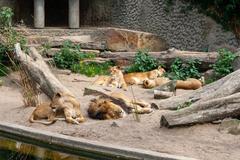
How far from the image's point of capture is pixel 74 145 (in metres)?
8.65

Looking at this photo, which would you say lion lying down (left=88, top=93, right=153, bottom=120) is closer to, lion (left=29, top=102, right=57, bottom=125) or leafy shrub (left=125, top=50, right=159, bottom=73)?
lion (left=29, top=102, right=57, bottom=125)

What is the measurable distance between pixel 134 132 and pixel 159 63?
5.93 m

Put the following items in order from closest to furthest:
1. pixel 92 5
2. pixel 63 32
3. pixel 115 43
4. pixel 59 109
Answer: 1. pixel 59 109
2. pixel 115 43
3. pixel 63 32
4. pixel 92 5

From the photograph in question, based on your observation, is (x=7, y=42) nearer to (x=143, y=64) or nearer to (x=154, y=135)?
(x=143, y=64)

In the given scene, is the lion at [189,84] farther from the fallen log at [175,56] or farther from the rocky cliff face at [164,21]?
the rocky cliff face at [164,21]

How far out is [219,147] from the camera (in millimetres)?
8219

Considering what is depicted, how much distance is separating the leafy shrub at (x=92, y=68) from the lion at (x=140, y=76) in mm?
1333

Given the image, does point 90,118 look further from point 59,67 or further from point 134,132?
point 59,67

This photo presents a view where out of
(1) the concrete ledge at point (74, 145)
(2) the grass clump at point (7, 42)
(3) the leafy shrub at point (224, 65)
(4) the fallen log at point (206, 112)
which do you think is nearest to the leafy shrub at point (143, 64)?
(3) the leafy shrub at point (224, 65)

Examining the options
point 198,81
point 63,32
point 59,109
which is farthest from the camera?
point 63,32

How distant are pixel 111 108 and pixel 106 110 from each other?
92 mm

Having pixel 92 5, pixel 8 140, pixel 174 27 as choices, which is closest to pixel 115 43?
pixel 174 27

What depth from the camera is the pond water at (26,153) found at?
8.21 meters

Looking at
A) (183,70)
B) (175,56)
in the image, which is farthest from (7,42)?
(183,70)
